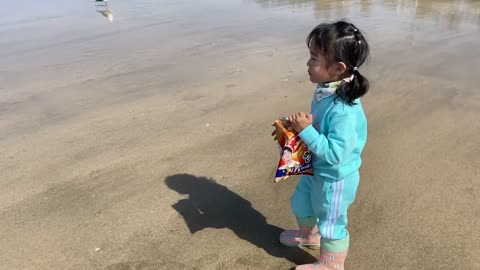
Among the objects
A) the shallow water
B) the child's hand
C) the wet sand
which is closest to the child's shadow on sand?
the wet sand

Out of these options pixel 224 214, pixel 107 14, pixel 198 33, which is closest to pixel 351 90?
pixel 224 214

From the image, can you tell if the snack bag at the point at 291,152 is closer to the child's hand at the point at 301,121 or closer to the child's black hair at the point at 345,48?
the child's hand at the point at 301,121

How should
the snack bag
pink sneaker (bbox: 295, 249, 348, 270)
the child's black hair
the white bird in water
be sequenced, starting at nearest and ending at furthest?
1. the child's black hair
2. the snack bag
3. pink sneaker (bbox: 295, 249, 348, 270)
4. the white bird in water

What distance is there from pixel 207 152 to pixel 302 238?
4.88ft

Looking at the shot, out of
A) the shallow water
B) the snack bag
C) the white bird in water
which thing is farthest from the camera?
the white bird in water

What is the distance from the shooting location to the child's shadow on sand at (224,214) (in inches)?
108

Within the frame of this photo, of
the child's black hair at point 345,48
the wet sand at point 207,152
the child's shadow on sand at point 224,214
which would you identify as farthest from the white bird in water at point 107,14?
the child's black hair at point 345,48

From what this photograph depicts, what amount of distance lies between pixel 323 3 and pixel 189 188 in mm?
8841

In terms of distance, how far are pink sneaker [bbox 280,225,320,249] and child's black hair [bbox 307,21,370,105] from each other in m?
0.97

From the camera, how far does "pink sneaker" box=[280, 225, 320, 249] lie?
2662 millimetres

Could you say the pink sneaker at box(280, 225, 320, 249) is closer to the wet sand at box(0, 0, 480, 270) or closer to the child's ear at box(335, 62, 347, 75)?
the wet sand at box(0, 0, 480, 270)

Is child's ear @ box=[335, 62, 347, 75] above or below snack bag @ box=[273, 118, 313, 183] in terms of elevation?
above

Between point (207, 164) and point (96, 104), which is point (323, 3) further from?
point (207, 164)

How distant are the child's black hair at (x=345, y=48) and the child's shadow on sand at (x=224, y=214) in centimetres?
116
